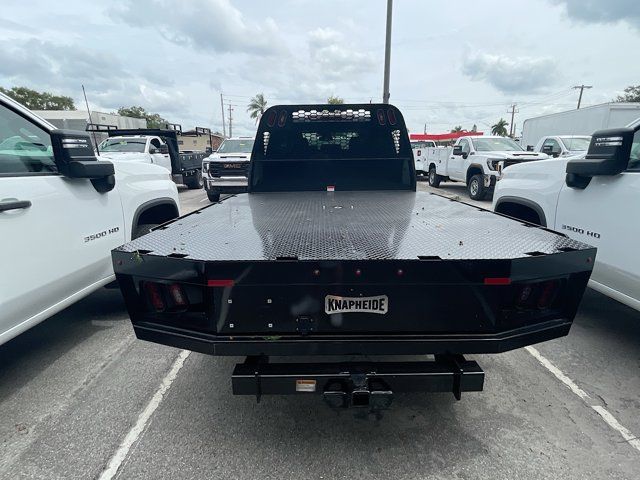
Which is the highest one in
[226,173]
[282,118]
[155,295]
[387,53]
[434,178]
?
Result: [387,53]

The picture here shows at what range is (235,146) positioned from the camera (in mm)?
13656

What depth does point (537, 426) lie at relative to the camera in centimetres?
245

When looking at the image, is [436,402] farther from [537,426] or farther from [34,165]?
[34,165]

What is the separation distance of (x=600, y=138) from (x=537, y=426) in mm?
2330

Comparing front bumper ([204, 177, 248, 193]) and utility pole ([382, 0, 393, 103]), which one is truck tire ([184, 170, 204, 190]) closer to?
front bumper ([204, 177, 248, 193])

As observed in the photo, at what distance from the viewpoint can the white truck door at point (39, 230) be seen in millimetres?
2416

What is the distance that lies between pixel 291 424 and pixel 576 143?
12883mm

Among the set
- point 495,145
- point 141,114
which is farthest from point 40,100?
point 495,145

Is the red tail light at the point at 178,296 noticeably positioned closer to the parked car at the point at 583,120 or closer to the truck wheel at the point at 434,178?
the truck wheel at the point at 434,178

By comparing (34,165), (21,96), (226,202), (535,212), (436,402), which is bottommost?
(436,402)

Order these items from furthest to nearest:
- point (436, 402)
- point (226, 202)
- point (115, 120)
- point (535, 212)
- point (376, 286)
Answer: point (115, 120)
point (535, 212)
point (226, 202)
point (436, 402)
point (376, 286)

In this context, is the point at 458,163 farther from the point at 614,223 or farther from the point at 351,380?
the point at 351,380

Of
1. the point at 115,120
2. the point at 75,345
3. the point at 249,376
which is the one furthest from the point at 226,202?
the point at 115,120

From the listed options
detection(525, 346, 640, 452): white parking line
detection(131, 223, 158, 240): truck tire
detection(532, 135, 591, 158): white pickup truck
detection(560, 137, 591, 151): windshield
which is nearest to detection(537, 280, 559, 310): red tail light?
detection(525, 346, 640, 452): white parking line
